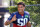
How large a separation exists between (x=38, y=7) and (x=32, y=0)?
252 mm

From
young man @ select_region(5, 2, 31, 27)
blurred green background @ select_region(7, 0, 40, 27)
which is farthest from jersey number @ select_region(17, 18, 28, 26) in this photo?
blurred green background @ select_region(7, 0, 40, 27)

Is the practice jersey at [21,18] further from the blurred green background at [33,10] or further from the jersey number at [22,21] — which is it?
the blurred green background at [33,10]

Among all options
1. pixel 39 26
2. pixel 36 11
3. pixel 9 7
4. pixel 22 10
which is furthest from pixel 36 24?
pixel 9 7

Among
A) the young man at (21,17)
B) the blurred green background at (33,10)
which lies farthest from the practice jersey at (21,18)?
the blurred green background at (33,10)

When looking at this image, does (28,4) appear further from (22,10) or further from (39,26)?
(39,26)

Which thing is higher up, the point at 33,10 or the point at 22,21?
the point at 33,10

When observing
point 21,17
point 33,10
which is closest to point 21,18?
point 21,17

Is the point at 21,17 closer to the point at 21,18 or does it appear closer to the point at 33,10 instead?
the point at 21,18

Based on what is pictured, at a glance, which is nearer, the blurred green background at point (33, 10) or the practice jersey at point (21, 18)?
the practice jersey at point (21, 18)

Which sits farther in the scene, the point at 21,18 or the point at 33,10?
the point at 33,10

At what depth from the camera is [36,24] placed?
2.51m

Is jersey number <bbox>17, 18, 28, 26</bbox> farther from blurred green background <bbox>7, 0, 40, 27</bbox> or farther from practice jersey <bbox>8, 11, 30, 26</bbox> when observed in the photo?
blurred green background <bbox>7, 0, 40, 27</bbox>

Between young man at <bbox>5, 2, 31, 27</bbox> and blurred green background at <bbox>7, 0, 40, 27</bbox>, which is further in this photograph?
blurred green background at <bbox>7, 0, 40, 27</bbox>

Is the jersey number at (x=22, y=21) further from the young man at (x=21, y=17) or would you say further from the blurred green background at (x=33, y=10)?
the blurred green background at (x=33, y=10)
